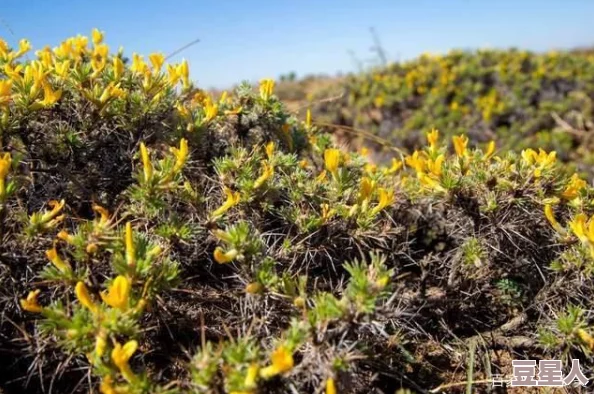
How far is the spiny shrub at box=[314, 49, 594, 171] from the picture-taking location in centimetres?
629

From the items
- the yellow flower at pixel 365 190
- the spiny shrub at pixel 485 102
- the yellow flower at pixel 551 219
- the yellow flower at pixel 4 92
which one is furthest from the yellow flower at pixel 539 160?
the spiny shrub at pixel 485 102

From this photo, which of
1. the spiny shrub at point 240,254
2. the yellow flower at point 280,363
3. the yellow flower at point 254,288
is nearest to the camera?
the yellow flower at point 280,363

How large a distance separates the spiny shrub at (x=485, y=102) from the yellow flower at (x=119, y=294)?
4722 millimetres

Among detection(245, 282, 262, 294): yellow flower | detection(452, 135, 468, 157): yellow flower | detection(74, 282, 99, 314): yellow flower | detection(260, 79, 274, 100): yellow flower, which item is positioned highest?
detection(260, 79, 274, 100): yellow flower

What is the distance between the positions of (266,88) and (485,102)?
5.42m

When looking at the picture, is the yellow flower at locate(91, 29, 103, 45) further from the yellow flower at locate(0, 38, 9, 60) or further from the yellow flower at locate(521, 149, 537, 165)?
the yellow flower at locate(521, 149, 537, 165)

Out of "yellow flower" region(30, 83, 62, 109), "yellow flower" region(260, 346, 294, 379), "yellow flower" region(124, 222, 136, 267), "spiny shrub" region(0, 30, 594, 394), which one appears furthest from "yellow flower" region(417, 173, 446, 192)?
"yellow flower" region(30, 83, 62, 109)

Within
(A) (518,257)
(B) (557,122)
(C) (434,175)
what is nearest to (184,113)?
(C) (434,175)

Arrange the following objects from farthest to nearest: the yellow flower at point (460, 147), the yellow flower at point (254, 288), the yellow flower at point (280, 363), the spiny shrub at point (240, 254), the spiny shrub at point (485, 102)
Answer: the spiny shrub at point (485, 102)
the yellow flower at point (460, 147)
the yellow flower at point (254, 288)
the spiny shrub at point (240, 254)
the yellow flower at point (280, 363)

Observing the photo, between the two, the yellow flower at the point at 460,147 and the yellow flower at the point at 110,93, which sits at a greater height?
the yellow flower at the point at 110,93

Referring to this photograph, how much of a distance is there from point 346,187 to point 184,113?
0.73 meters

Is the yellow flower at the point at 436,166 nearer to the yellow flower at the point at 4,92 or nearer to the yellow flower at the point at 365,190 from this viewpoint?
the yellow flower at the point at 365,190

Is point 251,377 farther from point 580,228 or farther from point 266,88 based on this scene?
point 266,88

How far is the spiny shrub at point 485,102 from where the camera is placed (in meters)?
6.29
